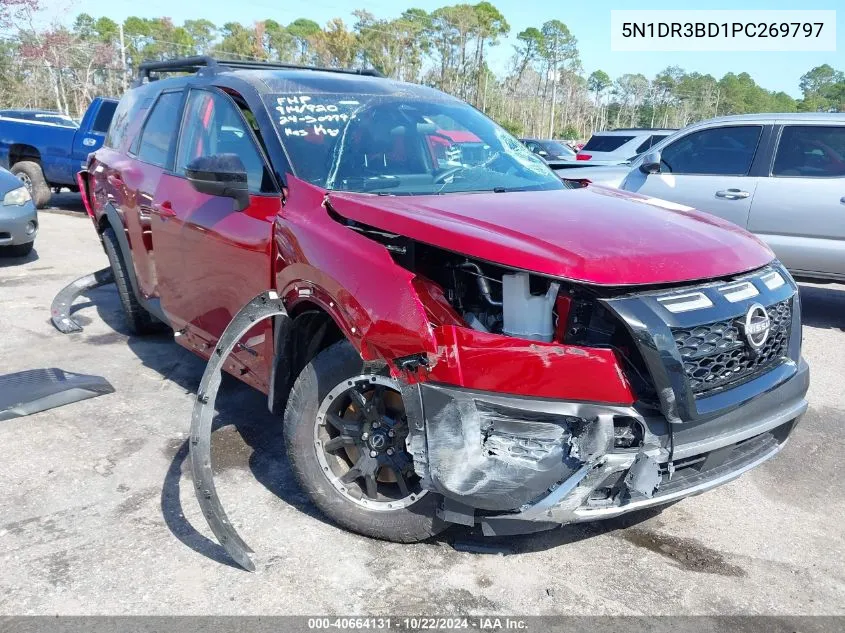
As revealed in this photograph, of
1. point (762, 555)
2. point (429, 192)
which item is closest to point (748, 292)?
point (762, 555)

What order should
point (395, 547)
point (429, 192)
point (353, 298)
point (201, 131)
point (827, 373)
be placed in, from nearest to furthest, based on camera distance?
point (353, 298), point (395, 547), point (429, 192), point (201, 131), point (827, 373)

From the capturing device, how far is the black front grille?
237cm

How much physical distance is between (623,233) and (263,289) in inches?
63.4

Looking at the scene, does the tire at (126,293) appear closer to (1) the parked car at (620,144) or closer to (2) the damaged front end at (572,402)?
(2) the damaged front end at (572,402)

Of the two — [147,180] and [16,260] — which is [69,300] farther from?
[16,260]

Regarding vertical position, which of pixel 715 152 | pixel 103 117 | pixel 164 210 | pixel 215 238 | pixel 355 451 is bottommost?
pixel 355 451

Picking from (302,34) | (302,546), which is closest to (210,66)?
(302,546)

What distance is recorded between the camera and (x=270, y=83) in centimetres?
362

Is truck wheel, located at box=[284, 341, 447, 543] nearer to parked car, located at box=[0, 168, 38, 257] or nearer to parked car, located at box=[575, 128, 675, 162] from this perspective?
parked car, located at box=[0, 168, 38, 257]

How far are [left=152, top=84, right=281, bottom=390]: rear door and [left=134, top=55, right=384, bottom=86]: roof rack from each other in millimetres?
259

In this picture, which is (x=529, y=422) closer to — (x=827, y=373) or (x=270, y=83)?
(x=270, y=83)

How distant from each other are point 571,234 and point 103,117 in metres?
10.9

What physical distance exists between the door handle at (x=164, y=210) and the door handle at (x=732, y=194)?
4.91 metres

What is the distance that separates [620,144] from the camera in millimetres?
14312
